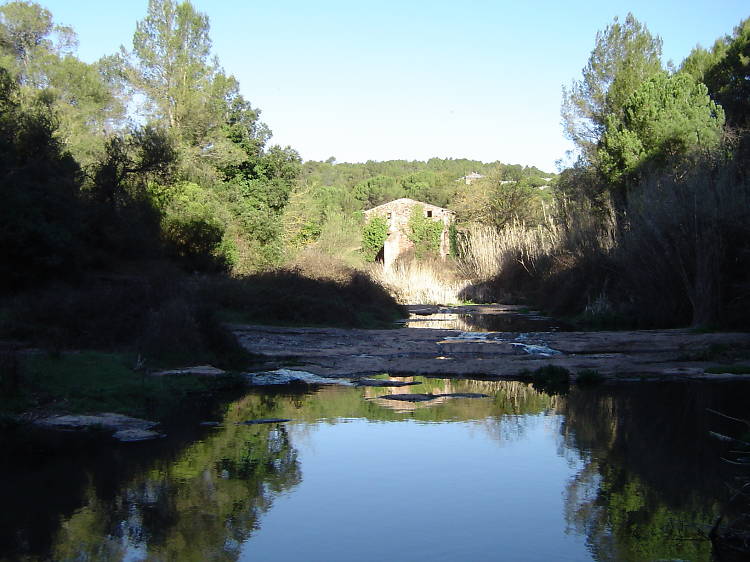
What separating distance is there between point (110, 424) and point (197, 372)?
3.52m

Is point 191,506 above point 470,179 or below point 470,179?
below

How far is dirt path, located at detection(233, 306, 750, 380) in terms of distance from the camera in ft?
50.2

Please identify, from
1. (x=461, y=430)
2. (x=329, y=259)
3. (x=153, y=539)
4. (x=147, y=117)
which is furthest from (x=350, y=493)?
(x=147, y=117)

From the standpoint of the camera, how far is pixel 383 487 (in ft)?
25.5

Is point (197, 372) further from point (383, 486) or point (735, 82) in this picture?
point (735, 82)

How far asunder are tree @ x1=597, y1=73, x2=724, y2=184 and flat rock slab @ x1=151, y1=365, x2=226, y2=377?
71.0 feet

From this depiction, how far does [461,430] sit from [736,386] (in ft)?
19.3

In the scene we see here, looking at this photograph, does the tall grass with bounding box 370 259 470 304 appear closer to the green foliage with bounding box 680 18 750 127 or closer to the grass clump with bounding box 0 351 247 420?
the green foliage with bounding box 680 18 750 127

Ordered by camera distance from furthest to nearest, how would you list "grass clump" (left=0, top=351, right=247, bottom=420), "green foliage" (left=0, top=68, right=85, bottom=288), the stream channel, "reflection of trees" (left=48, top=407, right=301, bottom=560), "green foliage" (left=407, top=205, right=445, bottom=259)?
"green foliage" (left=407, top=205, right=445, bottom=259) < "green foliage" (left=0, top=68, right=85, bottom=288) < "grass clump" (left=0, top=351, right=247, bottom=420) < the stream channel < "reflection of trees" (left=48, top=407, right=301, bottom=560)

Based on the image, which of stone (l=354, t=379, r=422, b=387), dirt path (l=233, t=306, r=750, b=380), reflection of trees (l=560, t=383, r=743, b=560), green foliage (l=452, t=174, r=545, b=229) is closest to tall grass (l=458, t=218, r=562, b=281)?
green foliage (l=452, t=174, r=545, b=229)

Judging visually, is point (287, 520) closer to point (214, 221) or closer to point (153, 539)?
point (153, 539)

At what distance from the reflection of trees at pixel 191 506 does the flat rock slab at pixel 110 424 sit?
2.67 ft

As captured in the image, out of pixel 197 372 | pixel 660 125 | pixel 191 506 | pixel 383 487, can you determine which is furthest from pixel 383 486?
pixel 660 125

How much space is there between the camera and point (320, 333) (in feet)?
71.4
